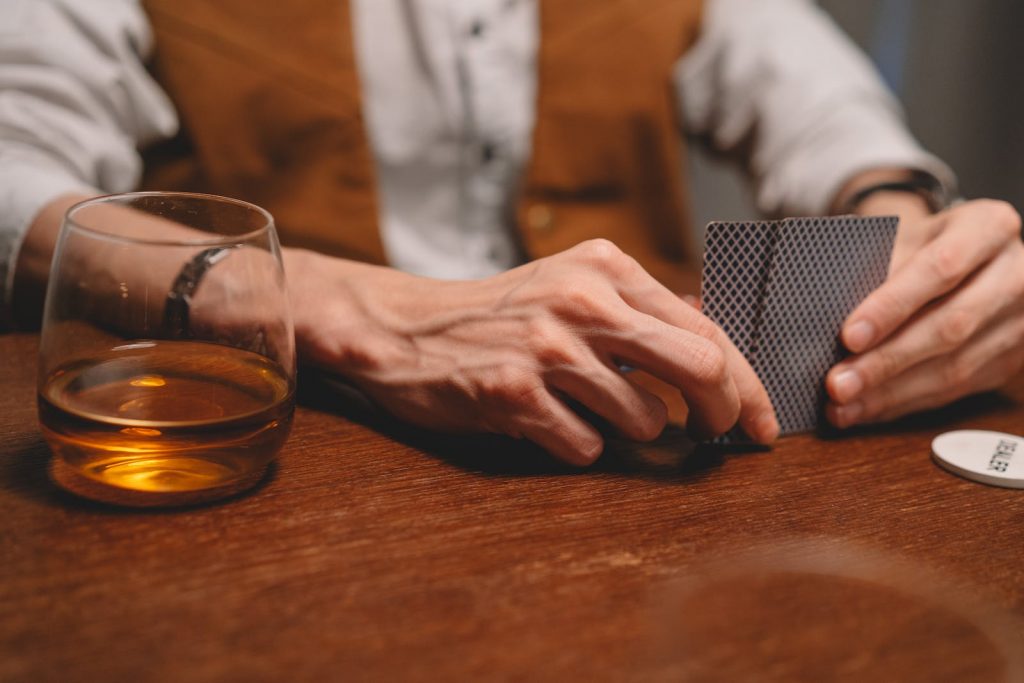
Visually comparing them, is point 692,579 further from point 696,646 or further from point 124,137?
point 124,137

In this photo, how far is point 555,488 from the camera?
2.19ft

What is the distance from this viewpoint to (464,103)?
5.04 ft

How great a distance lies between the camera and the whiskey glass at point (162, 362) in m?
0.55

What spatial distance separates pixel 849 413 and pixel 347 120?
0.94 m

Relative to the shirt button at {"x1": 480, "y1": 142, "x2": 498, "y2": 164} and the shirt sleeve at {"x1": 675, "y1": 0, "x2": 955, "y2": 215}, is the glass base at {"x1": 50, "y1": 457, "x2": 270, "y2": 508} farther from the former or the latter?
the shirt sleeve at {"x1": 675, "y1": 0, "x2": 955, "y2": 215}

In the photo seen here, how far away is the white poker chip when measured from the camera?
0.73 m

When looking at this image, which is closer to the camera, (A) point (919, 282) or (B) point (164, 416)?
(B) point (164, 416)

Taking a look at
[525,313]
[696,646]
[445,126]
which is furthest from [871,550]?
[445,126]

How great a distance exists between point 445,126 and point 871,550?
112 cm

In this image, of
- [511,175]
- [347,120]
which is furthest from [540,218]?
[347,120]

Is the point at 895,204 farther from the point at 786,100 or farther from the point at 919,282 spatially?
the point at 919,282

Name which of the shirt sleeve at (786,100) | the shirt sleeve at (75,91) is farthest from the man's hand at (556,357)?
the shirt sleeve at (786,100)

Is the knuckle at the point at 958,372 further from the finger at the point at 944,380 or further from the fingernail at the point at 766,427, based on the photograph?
the fingernail at the point at 766,427

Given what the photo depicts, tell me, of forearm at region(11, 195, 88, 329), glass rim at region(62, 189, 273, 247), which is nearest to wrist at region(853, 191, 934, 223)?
glass rim at region(62, 189, 273, 247)
